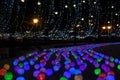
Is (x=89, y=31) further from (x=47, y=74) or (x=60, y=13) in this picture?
(x=47, y=74)

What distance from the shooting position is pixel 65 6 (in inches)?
1713

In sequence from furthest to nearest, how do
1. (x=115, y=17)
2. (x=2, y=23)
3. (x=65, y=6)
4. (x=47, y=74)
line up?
(x=115, y=17) → (x=65, y=6) → (x=2, y=23) → (x=47, y=74)

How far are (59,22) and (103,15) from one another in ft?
58.7

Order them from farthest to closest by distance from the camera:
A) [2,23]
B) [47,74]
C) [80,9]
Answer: [80,9]
[2,23]
[47,74]

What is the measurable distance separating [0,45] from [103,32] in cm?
5185

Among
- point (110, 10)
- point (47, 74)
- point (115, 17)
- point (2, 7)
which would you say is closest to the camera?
point (47, 74)

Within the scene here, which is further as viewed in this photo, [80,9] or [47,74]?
[80,9]

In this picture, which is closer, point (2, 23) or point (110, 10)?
point (2, 23)

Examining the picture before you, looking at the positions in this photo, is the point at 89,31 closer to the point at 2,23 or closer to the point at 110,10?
the point at 110,10

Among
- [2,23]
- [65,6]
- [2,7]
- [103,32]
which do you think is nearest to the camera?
[2,7]

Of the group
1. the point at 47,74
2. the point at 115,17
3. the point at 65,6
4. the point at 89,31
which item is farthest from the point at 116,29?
the point at 47,74

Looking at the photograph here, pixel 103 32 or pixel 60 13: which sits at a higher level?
pixel 60 13

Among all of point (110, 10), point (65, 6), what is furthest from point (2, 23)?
point (110, 10)

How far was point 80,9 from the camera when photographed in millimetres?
47812
